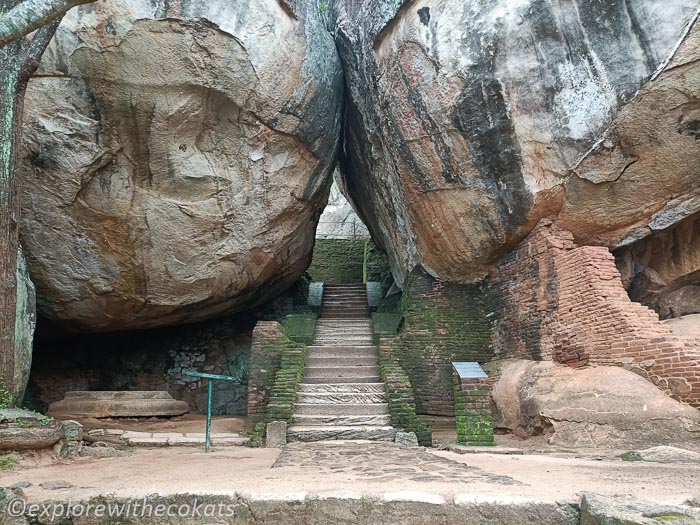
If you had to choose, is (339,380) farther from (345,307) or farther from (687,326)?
(345,307)

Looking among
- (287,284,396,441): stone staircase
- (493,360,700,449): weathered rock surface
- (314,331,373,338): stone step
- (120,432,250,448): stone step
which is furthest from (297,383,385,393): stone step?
(314,331,373,338): stone step

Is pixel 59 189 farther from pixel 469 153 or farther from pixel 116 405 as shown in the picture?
pixel 469 153

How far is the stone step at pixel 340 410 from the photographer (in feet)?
22.8

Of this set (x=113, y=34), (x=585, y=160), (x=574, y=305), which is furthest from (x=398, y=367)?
(x=113, y=34)

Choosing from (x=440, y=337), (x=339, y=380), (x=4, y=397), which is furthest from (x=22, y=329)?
(x=440, y=337)

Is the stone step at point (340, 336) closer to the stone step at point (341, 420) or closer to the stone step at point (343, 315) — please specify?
the stone step at point (343, 315)

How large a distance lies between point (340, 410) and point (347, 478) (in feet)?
11.7

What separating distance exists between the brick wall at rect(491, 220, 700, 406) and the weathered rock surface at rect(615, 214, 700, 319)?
3.17 feet

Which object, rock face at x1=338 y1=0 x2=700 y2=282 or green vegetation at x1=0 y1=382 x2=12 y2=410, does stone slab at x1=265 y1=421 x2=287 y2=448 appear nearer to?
green vegetation at x1=0 y1=382 x2=12 y2=410

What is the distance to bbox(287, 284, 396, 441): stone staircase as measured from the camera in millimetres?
6426

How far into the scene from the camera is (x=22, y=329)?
714 cm

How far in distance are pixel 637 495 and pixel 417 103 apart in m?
6.54

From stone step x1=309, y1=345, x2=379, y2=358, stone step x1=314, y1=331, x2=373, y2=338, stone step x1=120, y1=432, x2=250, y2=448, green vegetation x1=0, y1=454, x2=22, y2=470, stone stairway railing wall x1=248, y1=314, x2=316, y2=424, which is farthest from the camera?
stone step x1=314, y1=331, x2=373, y2=338

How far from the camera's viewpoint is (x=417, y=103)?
26.7 feet
